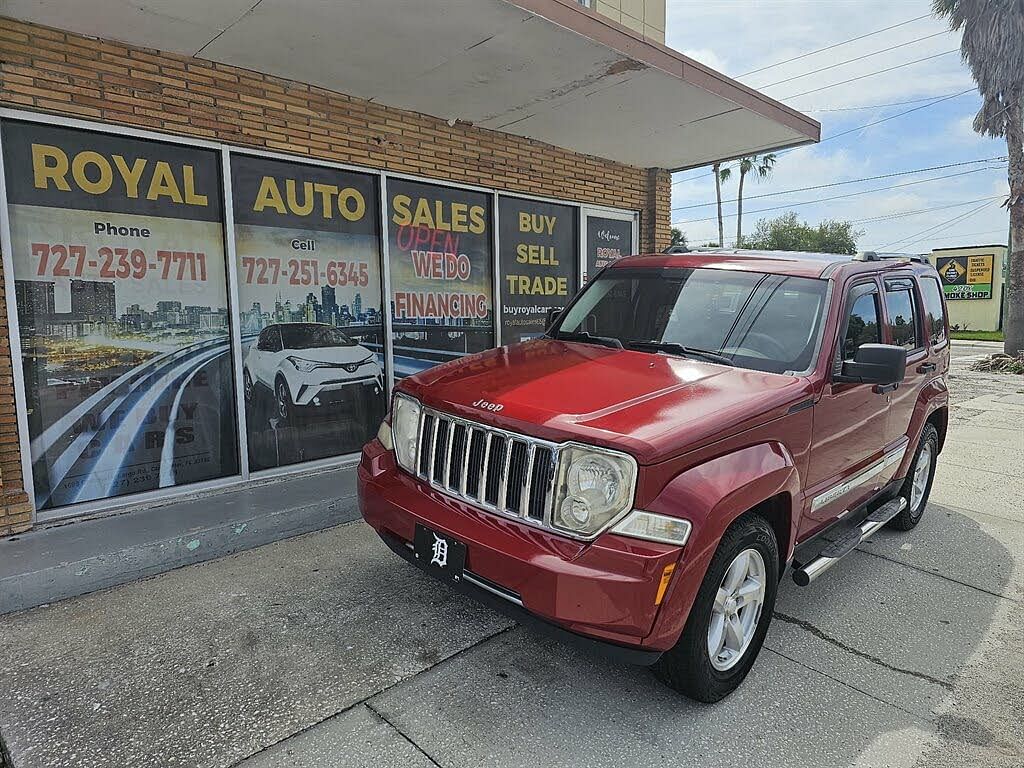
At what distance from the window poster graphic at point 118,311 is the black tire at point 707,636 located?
13.7ft

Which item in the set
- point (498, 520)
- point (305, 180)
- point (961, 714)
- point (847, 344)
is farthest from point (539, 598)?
point (305, 180)

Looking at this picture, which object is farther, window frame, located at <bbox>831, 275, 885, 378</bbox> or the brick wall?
the brick wall

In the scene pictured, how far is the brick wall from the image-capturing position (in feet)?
14.1

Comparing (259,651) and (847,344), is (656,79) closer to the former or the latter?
(847,344)

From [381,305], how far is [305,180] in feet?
4.40

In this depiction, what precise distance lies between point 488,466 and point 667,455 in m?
0.77

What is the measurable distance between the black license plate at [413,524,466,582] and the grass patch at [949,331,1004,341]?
2805 centimetres

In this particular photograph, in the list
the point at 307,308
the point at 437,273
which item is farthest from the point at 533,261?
the point at 307,308

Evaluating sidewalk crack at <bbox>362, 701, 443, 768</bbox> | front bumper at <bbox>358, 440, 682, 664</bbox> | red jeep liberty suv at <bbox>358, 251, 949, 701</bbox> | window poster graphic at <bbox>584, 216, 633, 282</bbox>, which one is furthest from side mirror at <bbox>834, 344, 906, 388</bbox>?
window poster graphic at <bbox>584, 216, 633, 282</bbox>

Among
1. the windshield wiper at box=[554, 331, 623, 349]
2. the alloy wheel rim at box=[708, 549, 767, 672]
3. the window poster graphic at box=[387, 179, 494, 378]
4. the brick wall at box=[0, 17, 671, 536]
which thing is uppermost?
the brick wall at box=[0, 17, 671, 536]

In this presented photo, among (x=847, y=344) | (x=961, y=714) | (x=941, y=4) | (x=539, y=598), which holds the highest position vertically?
(x=941, y=4)

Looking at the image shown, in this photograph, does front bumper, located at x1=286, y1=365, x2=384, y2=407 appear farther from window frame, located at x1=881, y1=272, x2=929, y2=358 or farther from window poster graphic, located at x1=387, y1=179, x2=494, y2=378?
window frame, located at x1=881, y1=272, x2=929, y2=358

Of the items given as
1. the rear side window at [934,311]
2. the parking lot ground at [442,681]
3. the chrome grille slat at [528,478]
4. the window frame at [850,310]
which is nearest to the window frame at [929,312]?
the rear side window at [934,311]

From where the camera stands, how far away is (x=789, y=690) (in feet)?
9.71
